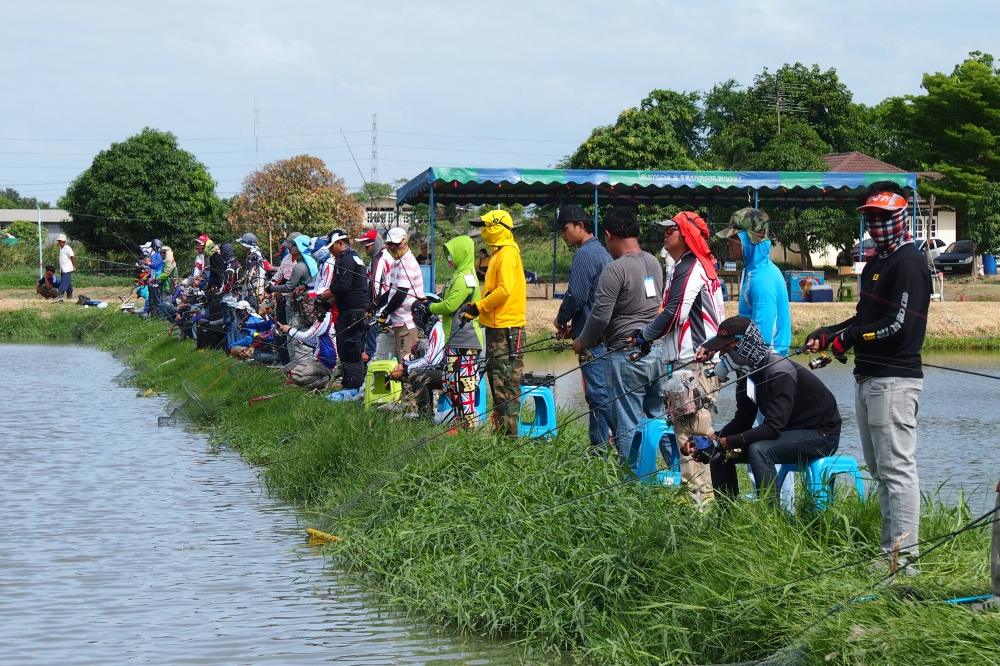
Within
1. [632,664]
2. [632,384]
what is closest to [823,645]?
[632,664]

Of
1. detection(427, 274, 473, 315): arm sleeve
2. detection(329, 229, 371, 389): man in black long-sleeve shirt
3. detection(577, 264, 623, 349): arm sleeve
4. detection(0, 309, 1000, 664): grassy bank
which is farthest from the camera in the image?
detection(329, 229, 371, 389): man in black long-sleeve shirt

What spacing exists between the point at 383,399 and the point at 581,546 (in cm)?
490

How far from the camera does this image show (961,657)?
4.13 meters

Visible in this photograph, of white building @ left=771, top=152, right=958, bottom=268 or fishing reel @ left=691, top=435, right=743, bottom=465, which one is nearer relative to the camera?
fishing reel @ left=691, top=435, right=743, bottom=465

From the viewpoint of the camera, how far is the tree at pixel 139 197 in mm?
45656

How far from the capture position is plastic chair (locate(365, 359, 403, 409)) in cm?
1073

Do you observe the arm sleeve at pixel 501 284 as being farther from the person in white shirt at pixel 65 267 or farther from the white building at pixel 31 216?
the white building at pixel 31 216

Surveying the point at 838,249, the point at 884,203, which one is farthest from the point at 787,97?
the point at 884,203

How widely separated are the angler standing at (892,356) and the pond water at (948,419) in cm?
106

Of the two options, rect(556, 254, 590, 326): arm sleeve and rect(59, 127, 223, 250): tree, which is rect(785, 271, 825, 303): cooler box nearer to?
rect(556, 254, 590, 326): arm sleeve

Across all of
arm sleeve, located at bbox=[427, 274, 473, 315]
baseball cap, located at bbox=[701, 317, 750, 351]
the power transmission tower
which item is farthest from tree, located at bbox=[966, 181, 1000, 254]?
baseball cap, located at bbox=[701, 317, 750, 351]

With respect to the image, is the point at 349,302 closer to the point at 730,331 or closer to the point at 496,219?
the point at 496,219

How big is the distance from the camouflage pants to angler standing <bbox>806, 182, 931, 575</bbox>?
11.0ft

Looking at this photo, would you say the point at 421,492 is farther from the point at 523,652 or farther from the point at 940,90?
the point at 940,90
